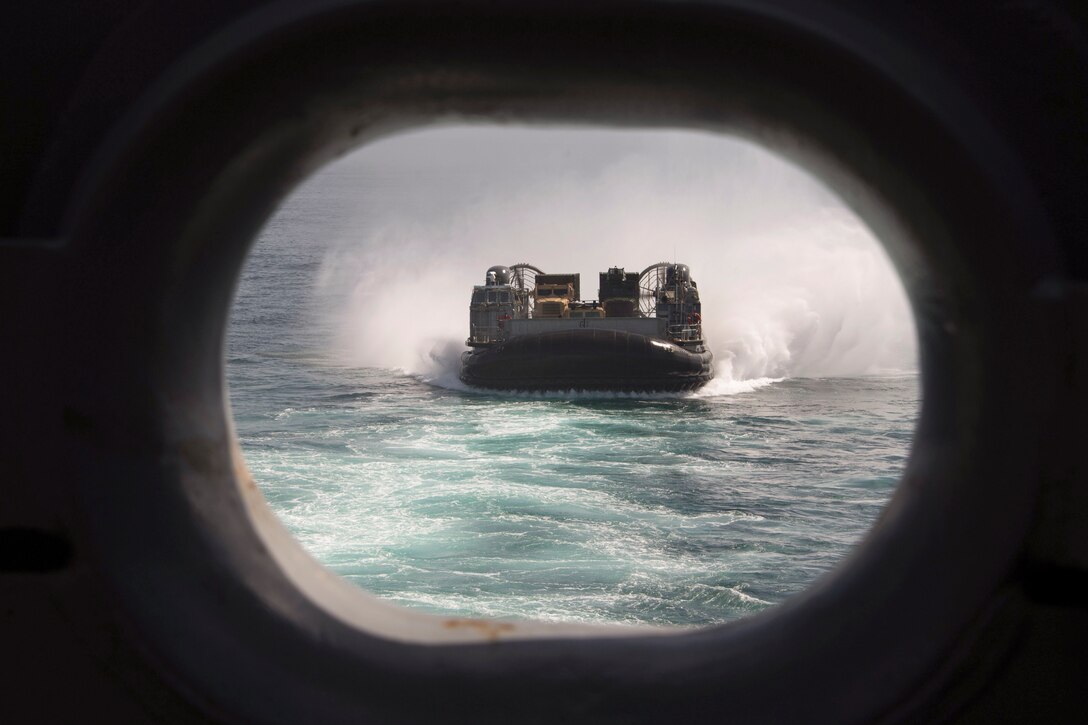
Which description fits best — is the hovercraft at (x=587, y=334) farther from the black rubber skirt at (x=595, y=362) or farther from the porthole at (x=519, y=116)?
the porthole at (x=519, y=116)

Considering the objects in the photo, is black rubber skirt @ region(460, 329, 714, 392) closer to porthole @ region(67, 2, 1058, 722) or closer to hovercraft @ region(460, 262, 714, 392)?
hovercraft @ region(460, 262, 714, 392)

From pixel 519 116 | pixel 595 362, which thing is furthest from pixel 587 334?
pixel 519 116

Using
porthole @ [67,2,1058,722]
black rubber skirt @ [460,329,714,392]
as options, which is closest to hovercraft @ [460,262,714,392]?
black rubber skirt @ [460,329,714,392]

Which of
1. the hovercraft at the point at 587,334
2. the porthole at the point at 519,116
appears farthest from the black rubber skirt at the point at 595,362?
the porthole at the point at 519,116

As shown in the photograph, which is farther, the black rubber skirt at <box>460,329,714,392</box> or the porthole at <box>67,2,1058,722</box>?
the black rubber skirt at <box>460,329,714,392</box>
